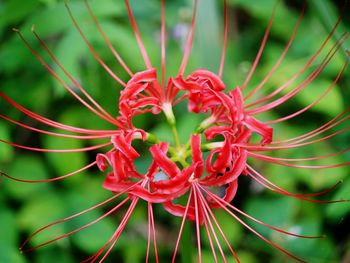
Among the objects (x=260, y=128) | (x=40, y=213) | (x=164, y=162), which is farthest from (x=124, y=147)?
(x=40, y=213)

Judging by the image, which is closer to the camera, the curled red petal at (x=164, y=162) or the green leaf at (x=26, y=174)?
the curled red petal at (x=164, y=162)

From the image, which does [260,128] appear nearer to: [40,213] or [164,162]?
[164,162]

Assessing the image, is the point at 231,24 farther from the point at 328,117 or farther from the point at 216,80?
the point at 216,80

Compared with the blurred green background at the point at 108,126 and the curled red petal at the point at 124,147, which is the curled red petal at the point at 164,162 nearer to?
the curled red petal at the point at 124,147

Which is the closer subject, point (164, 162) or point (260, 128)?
point (164, 162)

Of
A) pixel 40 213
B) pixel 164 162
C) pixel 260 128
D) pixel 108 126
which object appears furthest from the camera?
pixel 108 126

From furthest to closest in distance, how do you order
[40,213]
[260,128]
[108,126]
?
[108,126]
[40,213]
[260,128]

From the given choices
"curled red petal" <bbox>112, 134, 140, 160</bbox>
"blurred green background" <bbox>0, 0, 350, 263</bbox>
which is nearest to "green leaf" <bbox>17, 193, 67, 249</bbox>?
"blurred green background" <bbox>0, 0, 350, 263</bbox>

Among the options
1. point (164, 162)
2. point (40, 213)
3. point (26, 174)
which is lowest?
point (164, 162)

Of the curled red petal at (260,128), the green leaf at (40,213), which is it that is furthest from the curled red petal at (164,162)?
the green leaf at (40,213)

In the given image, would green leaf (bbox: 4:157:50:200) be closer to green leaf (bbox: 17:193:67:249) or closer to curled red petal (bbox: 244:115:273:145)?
green leaf (bbox: 17:193:67:249)
